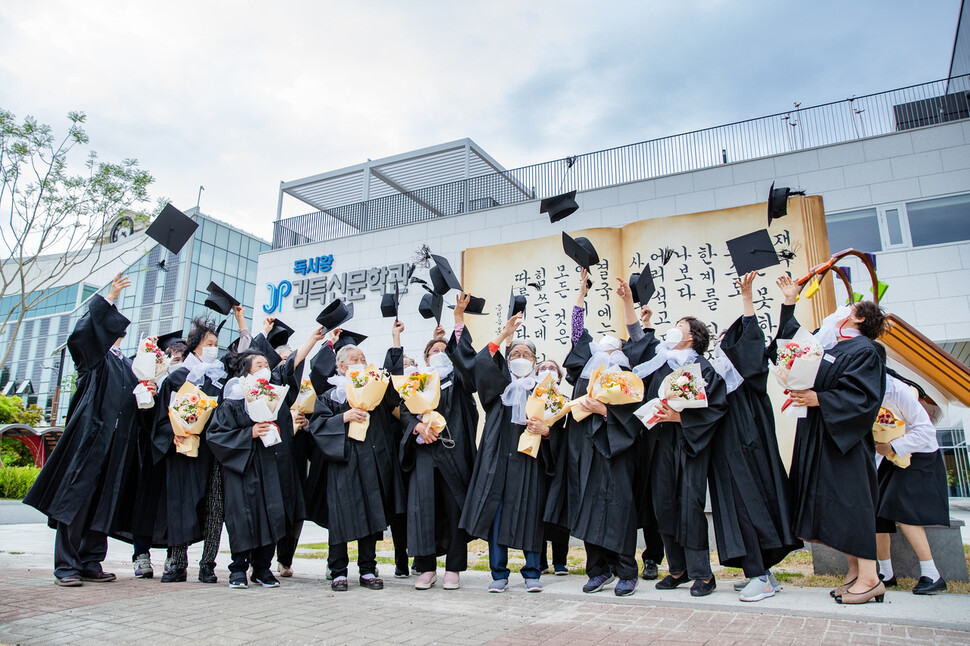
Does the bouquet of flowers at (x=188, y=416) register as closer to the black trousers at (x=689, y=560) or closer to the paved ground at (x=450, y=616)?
the paved ground at (x=450, y=616)

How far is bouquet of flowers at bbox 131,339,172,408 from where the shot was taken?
17.5ft

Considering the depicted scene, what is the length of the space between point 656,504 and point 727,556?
586 millimetres

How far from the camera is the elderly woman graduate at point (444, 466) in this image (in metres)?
4.93

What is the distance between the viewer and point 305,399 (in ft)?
19.0

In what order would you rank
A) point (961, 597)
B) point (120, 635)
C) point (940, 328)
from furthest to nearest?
1. point (940, 328)
2. point (961, 597)
3. point (120, 635)

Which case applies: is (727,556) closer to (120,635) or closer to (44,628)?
(120,635)

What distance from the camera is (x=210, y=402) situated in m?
5.35

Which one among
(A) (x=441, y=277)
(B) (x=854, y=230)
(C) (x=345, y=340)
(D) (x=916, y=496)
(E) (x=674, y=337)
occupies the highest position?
(B) (x=854, y=230)

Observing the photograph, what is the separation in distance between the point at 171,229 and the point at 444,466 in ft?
11.4

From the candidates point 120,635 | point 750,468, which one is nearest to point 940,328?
point 750,468

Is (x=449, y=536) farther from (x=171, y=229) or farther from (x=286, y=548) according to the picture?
(x=171, y=229)

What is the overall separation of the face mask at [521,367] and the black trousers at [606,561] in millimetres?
1388

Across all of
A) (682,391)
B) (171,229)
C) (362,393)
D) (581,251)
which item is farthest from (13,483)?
(682,391)

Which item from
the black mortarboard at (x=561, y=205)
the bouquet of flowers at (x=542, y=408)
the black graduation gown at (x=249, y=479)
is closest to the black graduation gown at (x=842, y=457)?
the bouquet of flowers at (x=542, y=408)
